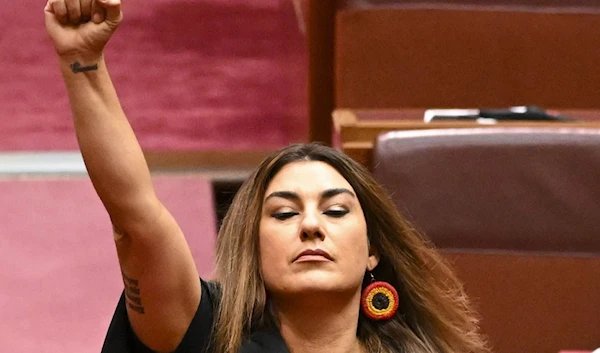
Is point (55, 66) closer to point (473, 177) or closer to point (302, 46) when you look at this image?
point (302, 46)

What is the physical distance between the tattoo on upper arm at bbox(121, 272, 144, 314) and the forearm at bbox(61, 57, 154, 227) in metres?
0.04

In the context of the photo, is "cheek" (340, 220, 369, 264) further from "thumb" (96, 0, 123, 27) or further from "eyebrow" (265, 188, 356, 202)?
"thumb" (96, 0, 123, 27)

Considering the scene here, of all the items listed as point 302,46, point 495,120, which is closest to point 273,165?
point 495,120

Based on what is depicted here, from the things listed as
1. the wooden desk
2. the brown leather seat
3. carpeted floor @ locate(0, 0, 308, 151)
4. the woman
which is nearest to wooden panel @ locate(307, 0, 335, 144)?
carpeted floor @ locate(0, 0, 308, 151)

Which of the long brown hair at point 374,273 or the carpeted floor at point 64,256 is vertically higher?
the long brown hair at point 374,273

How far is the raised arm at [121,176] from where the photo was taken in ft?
1.63

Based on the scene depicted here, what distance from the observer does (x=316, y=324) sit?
59 centimetres

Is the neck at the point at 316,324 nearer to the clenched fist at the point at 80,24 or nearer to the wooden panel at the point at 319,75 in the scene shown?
the clenched fist at the point at 80,24

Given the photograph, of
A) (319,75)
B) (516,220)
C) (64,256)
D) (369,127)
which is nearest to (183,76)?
(319,75)

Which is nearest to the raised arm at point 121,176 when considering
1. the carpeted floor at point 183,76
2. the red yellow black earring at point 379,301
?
the red yellow black earring at point 379,301

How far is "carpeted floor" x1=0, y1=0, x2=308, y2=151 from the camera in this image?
132 centimetres

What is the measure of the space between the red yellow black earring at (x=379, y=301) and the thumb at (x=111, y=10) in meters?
0.22

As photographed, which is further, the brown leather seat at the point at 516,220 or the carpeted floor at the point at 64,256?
the carpeted floor at the point at 64,256

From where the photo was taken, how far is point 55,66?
4.94 ft
